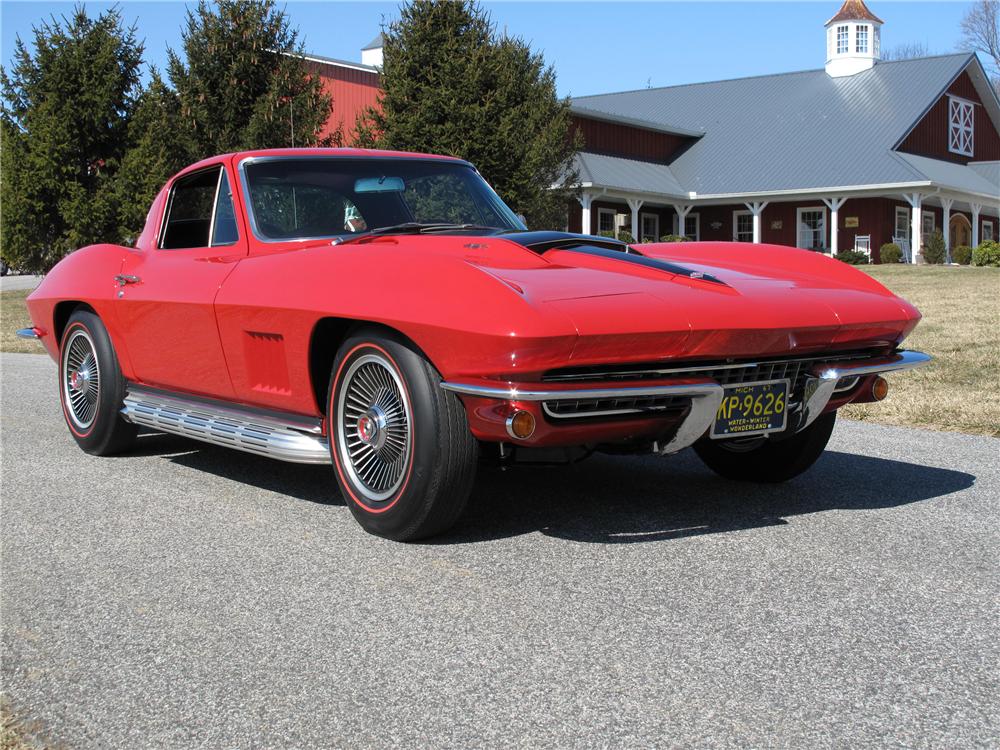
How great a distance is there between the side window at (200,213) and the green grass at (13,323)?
28.3 feet

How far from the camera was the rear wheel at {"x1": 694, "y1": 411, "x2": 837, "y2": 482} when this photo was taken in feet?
15.8

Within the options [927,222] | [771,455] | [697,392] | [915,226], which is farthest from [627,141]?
[697,392]

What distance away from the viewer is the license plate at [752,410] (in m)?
3.88

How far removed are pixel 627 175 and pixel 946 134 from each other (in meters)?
12.3

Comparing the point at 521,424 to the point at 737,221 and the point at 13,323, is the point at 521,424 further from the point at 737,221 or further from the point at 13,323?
the point at 737,221

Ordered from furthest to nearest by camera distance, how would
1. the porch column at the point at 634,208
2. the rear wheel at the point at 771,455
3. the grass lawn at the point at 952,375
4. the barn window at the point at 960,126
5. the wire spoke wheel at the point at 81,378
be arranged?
the barn window at the point at 960,126, the porch column at the point at 634,208, the grass lawn at the point at 952,375, the wire spoke wheel at the point at 81,378, the rear wheel at the point at 771,455

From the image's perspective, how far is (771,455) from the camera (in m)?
4.96

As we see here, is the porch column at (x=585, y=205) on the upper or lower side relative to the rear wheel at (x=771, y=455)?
upper

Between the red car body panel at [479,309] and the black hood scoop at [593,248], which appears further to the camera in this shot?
the black hood scoop at [593,248]

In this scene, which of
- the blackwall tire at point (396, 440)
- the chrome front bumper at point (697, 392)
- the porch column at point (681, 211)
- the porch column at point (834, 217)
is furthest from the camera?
the porch column at point (681, 211)

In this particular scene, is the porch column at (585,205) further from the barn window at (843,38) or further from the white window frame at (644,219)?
the barn window at (843,38)

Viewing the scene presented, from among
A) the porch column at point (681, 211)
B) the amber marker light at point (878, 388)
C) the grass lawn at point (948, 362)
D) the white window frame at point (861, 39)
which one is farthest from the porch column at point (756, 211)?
the amber marker light at point (878, 388)

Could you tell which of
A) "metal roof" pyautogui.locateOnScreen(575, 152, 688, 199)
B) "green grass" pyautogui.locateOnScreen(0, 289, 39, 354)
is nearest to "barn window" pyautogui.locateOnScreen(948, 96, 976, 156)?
"metal roof" pyautogui.locateOnScreen(575, 152, 688, 199)

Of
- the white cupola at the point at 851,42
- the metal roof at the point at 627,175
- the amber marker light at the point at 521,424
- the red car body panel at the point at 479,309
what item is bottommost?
the amber marker light at the point at 521,424
